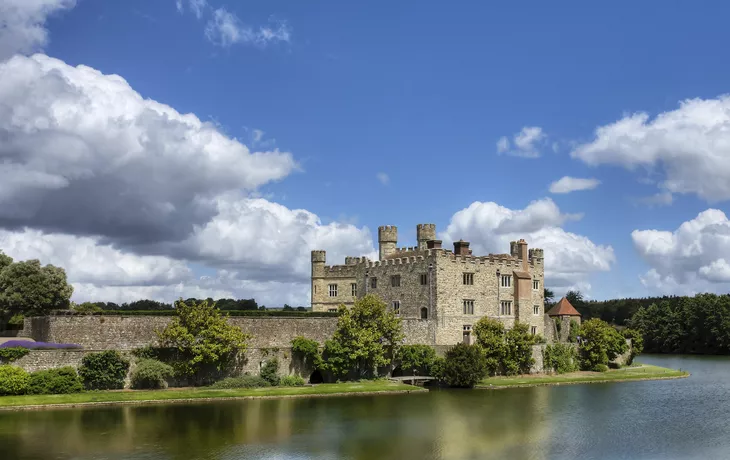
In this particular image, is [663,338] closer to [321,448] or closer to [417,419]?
[417,419]

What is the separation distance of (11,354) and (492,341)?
3619cm

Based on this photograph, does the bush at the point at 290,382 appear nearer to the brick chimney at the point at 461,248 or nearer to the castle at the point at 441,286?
the castle at the point at 441,286

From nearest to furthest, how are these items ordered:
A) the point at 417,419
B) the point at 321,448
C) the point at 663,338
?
the point at 321,448, the point at 417,419, the point at 663,338

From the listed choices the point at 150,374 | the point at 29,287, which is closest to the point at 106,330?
the point at 150,374

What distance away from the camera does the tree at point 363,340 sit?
54875 mm

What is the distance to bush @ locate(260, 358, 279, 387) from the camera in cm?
5225

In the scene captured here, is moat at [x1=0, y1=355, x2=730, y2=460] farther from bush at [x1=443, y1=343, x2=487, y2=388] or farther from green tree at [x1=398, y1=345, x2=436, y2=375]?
green tree at [x1=398, y1=345, x2=436, y2=375]

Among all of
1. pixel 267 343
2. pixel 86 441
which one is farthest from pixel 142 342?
pixel 86 441

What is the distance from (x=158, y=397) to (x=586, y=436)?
26.3 metres

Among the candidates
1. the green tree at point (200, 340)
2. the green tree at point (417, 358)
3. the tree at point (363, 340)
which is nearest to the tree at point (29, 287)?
the green tree at point (200, 340)

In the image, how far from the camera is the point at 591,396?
50531 mm

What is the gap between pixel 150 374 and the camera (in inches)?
1891

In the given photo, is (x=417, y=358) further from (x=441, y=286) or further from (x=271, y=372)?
(x=271, y=372)

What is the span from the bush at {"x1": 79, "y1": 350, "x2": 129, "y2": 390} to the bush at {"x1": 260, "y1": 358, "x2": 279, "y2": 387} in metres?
10.1
